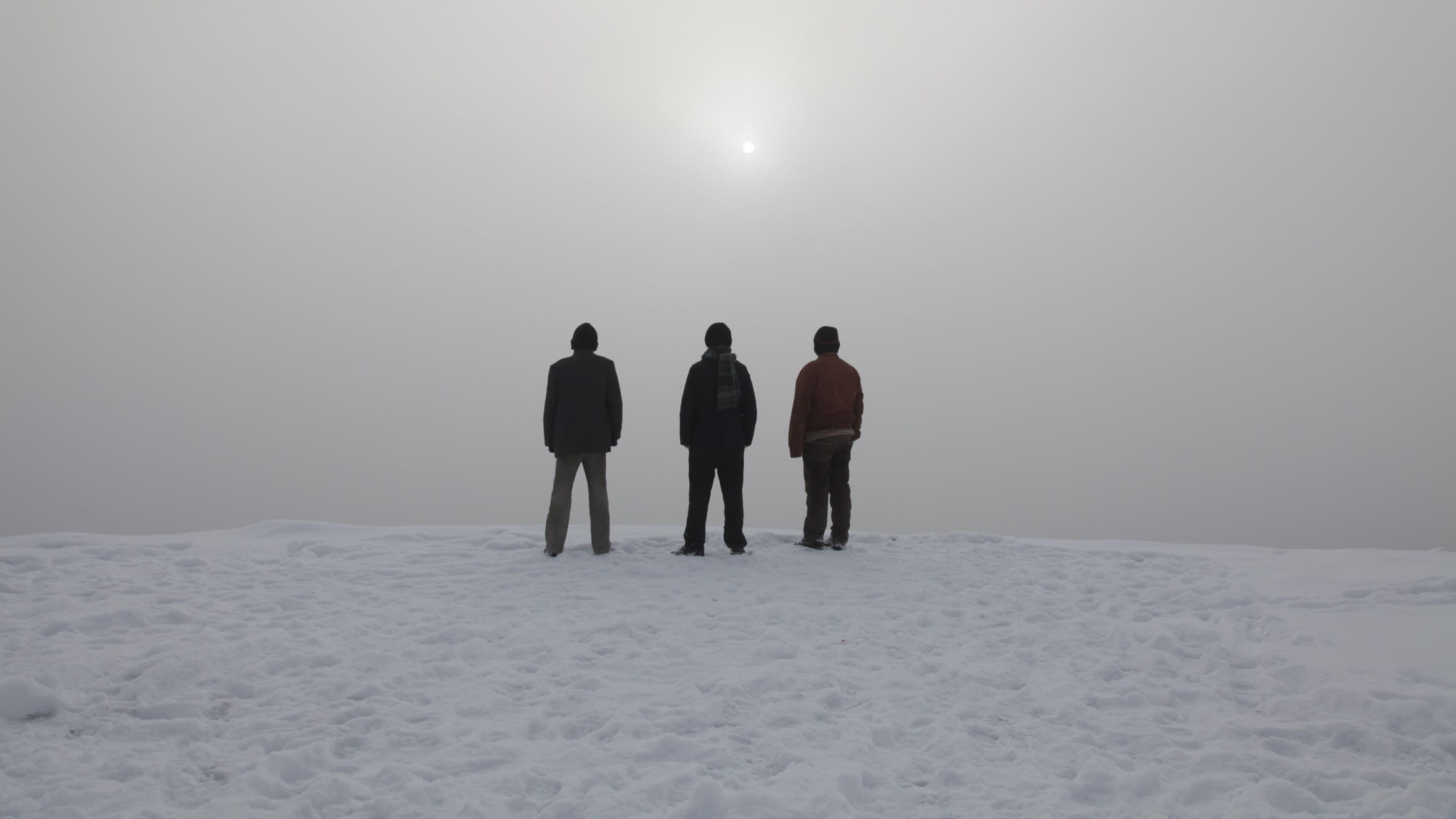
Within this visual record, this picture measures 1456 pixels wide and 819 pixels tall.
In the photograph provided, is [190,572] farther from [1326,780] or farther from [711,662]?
[1326,780]

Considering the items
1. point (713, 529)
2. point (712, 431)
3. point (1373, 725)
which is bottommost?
point (1373, 725)

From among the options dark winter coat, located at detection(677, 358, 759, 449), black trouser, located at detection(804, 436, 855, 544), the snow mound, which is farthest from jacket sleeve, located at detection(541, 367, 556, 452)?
the snow mound

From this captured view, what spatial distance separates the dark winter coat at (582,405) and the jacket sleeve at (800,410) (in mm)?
2022

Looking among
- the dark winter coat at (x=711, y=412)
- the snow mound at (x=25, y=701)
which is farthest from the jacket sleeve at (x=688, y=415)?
the snow mound at (x=25, y=701)

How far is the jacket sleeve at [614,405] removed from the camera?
9.26 meters

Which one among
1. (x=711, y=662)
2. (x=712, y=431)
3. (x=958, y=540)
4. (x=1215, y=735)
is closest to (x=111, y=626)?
(x=711, y=662)

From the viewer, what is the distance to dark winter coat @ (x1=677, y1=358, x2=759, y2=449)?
9.33 meters

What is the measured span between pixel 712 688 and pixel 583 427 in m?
4.24

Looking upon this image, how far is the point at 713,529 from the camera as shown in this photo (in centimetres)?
1063

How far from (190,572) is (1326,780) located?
9172 mm

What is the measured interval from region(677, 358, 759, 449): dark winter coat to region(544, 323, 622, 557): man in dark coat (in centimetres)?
76

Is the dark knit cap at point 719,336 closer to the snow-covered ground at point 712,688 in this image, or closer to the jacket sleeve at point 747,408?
the jacket sleeve at point 747,408

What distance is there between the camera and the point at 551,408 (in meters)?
9.27

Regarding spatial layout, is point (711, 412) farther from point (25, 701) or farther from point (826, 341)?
point (25, 701)
